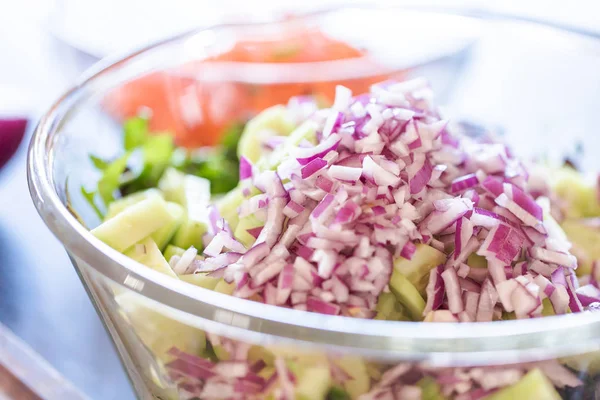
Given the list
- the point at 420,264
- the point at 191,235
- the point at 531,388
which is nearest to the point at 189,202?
the point at 191,235

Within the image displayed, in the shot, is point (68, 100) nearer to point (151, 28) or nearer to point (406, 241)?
point (406, 241)

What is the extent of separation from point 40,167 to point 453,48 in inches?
32.7

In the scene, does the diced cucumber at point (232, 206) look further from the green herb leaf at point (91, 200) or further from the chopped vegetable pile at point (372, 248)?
the green herb leaf at point (91, 200)

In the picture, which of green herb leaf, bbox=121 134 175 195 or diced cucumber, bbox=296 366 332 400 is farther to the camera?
green herb leaf, bbox=121 134 175 195

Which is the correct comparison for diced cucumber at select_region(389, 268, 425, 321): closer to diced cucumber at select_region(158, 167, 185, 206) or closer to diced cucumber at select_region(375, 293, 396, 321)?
diced cucumber at select_region(375, 293, 396, 321)

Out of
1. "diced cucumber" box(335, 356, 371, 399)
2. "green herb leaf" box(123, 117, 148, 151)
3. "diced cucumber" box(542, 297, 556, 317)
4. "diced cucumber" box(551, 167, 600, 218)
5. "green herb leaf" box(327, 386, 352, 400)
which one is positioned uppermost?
"diced cucumber" box(335, 356, 371, 399)

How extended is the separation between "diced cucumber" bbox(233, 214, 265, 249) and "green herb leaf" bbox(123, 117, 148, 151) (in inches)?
16.9

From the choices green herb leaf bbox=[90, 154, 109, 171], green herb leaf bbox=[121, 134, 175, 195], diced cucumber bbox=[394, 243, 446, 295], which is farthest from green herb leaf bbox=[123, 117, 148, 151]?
diced cucumber bbox=[394, 243, 446, 295]

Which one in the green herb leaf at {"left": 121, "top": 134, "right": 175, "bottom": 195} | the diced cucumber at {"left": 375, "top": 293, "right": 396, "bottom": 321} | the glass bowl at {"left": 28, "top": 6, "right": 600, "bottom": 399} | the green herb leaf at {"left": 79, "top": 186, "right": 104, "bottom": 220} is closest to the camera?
the glass bowl at {"left": 28, "top": 6, "right": 600, "bottom": 399}

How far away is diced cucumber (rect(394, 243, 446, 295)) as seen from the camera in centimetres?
55

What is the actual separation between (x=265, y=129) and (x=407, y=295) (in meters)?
0.42

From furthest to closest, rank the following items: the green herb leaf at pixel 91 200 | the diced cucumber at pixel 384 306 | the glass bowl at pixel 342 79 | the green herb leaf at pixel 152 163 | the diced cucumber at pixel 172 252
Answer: the green herb leaf at pixel 152 163, the green herb leaf at pixel 91 200, the diced cucumber at pixel 172 252, the diced cucumber at pixel 384 306, the glass bowl at pixel 342 79

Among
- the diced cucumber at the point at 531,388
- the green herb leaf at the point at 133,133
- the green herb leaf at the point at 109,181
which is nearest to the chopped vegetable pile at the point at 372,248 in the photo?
the diced cucumber at the point at 531,388

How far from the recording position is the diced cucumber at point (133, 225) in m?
0.62
